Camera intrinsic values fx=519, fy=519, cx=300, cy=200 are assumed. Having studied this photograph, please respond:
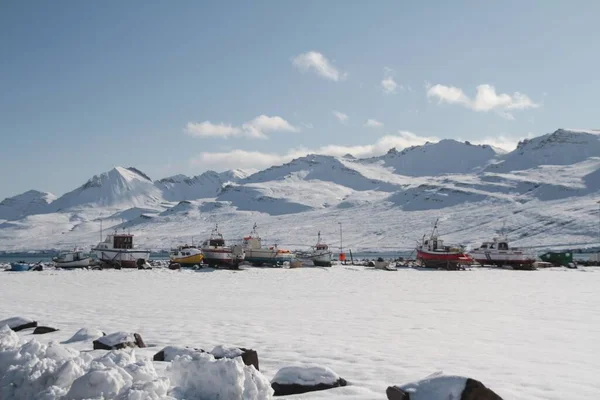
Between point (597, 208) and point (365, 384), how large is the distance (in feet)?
589

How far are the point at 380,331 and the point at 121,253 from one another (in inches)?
1938

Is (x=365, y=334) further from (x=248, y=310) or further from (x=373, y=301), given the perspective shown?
(x=373, y=301)

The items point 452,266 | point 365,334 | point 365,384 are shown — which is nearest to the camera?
point 365,384

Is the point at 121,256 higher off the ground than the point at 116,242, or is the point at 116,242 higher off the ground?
the point at 116,242

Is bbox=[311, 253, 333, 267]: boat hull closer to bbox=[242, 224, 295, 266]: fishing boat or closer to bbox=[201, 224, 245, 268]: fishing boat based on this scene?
bbox=[242, 224, 295, 266]: fishing boat

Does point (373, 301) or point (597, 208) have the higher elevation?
point (597, 208)

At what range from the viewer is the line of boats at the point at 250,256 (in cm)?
5145

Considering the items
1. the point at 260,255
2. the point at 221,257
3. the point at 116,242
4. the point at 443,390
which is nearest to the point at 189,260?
the point at 260,255

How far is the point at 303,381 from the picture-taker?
641 centimetres

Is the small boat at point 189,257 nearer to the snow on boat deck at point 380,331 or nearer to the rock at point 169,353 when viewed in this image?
the snow on boat deck at point 380,331

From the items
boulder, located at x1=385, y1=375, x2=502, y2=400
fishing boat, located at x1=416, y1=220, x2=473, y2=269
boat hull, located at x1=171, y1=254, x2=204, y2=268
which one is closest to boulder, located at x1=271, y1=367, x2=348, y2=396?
boulder, located at x1=385, y1=375, x2=502, y2=400

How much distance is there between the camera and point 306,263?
59.5 metres

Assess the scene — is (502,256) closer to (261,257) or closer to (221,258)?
(261,257)

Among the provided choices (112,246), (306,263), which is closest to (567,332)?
(306,263)
